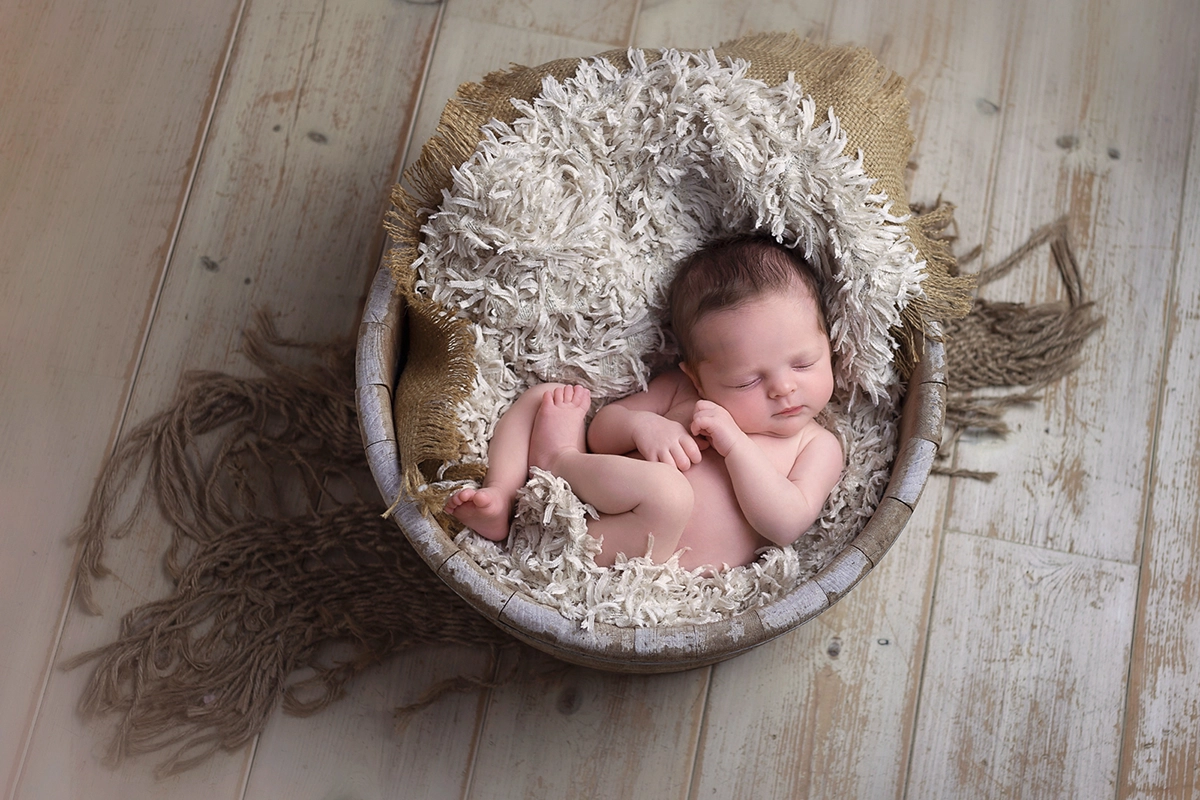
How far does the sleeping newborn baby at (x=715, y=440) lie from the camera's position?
106cm

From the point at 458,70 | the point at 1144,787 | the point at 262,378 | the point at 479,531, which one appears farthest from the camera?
the point at 458,70

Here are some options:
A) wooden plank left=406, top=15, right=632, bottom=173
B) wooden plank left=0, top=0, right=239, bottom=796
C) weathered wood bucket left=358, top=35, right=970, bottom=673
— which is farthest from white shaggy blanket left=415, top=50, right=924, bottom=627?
wooden plank left=0, top=0, right=239, bottom=796

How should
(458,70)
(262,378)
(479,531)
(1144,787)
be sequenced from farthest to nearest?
(458,70) < (262,378) < (1144,787) < (479,531)

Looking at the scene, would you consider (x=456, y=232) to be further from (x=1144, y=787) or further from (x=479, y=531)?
(x=1144, y=787)

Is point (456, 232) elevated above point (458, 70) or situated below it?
below

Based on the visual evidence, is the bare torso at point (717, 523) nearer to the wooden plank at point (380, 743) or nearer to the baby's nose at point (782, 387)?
the baby's nose at point (782, 387)

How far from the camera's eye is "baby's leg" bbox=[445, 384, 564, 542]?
1.04 meters

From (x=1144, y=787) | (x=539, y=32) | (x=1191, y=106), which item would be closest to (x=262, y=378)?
(x=539, y=32)

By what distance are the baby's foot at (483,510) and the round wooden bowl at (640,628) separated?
40 millimetres

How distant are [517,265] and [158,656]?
0.70 metres

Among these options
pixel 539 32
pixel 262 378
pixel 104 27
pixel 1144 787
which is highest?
pixel 539 32

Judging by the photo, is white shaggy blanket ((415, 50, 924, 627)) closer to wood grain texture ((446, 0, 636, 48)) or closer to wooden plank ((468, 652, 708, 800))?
wooden plank ((468, 652, 708, 800))

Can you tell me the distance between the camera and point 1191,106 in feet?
4.64

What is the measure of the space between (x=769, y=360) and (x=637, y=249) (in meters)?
0.22
